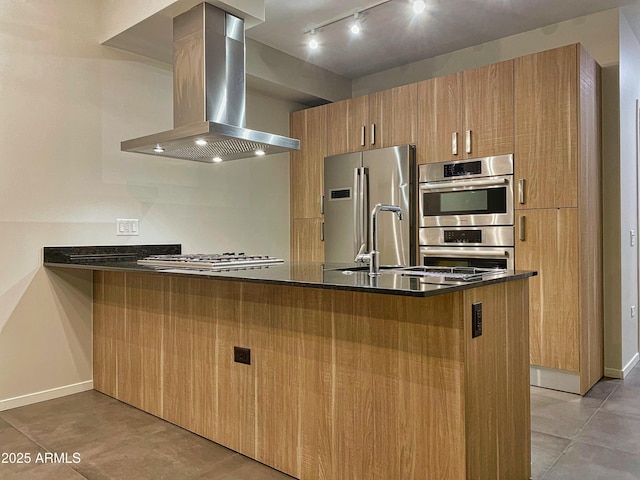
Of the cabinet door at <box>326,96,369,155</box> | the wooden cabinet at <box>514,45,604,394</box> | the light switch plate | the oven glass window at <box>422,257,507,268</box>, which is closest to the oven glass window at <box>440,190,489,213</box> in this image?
the wooden cabinet at <box>514,45,604,394</box>

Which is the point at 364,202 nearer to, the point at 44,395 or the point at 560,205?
the point at 560,205

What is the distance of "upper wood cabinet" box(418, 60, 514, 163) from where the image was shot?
10.8ft

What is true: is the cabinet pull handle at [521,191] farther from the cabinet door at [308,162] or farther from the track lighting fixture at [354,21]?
the cabinet door at [308,162]

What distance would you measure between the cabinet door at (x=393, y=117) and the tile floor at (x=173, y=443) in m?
2.16

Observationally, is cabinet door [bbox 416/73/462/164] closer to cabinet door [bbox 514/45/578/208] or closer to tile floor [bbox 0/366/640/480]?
cabinet door [bbox 514/45/578/208]

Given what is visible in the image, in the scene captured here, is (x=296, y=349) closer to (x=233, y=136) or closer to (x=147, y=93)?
(x=233, y=136)

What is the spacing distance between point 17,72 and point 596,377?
13.9ft

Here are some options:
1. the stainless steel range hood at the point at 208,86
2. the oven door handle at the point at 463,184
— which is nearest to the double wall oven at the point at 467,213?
the oven door handle at the point at 463,184

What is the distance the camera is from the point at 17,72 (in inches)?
112

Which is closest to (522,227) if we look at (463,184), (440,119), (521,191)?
(521,191)

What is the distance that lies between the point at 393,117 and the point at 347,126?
491mm

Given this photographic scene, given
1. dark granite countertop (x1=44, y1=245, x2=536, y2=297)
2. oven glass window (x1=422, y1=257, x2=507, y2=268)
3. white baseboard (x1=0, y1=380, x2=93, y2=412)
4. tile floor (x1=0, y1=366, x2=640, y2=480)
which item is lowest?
tile floor (x1=0, y1=366, x2=640, y2=480)

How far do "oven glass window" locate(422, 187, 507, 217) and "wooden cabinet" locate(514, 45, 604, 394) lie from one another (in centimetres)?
14

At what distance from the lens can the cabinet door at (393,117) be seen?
378 cm
